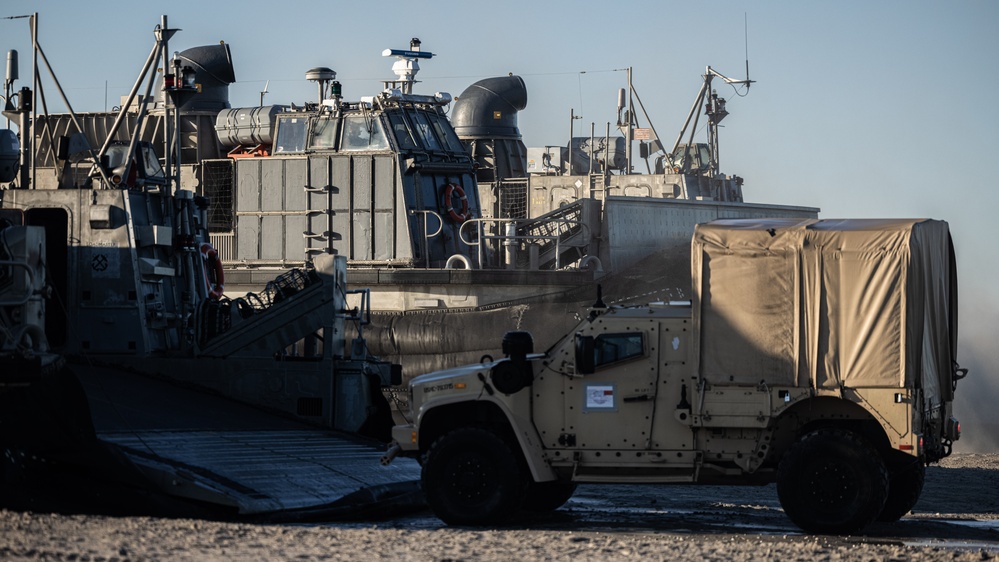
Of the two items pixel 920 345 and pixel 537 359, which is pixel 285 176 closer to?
pixel 537 359

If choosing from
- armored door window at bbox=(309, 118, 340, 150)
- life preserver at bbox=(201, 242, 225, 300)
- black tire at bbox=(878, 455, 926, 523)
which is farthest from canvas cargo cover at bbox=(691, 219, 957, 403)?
armored door window at bbox=(309, 118, 340, 150)

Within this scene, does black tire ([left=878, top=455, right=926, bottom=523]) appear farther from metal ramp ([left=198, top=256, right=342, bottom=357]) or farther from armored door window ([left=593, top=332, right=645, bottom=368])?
metal ramp ([left=198, top=256, right=342, bottom=357])

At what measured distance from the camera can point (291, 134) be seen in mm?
26047

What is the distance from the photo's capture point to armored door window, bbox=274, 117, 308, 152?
25.9 m

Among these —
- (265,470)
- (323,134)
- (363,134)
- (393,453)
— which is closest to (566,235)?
(363,134)

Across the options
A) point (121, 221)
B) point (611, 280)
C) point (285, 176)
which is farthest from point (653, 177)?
point (121, 221)

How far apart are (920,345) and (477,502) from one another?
12.4ft

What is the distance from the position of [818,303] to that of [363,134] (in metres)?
15.3

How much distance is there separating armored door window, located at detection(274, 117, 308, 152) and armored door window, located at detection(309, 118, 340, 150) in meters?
0.22

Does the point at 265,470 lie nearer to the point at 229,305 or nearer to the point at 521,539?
the point at 521,539

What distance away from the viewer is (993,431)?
29.2 m

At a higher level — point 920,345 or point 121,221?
point 121,221

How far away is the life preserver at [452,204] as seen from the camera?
25922 mm

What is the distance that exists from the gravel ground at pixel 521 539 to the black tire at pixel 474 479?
24 centimetres
